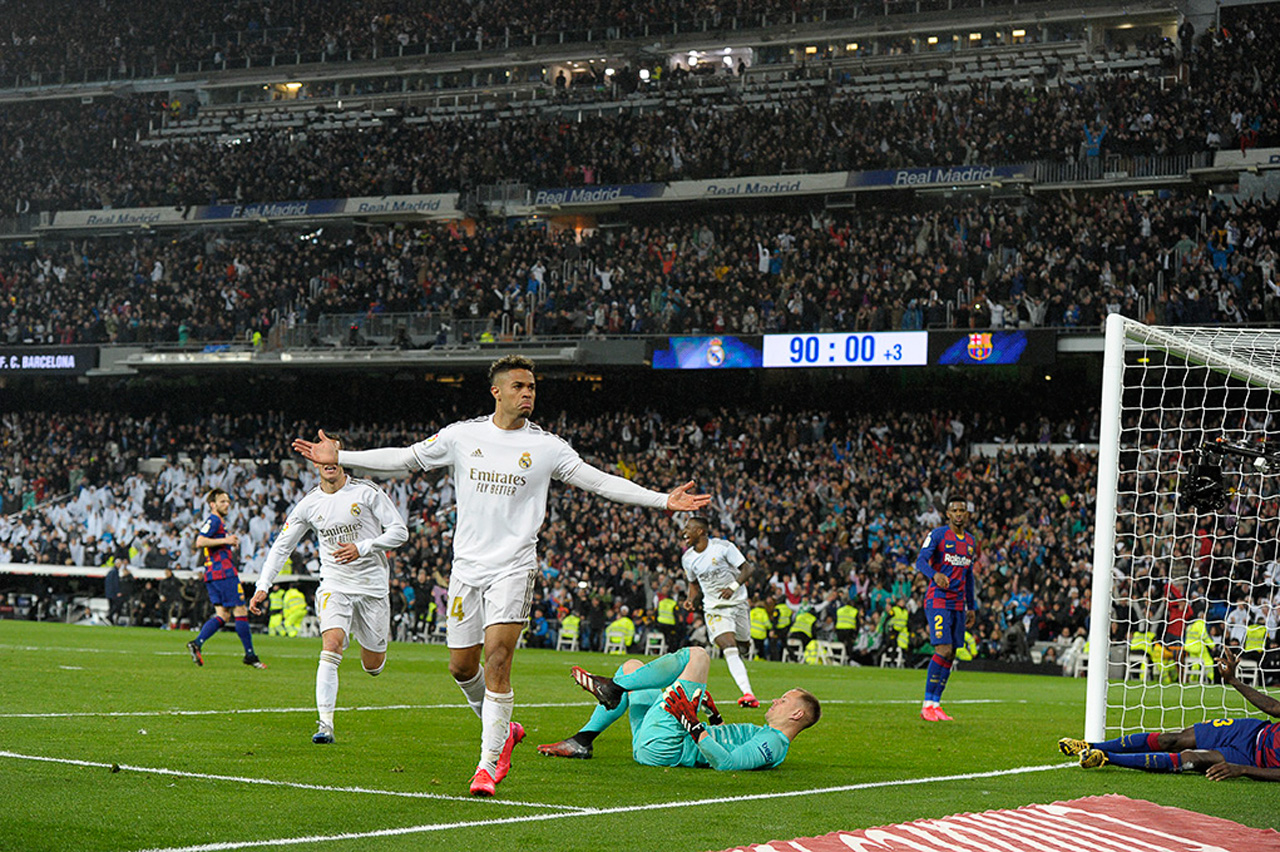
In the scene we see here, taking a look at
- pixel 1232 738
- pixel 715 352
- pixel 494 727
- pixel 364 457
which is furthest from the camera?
pixel 715 352

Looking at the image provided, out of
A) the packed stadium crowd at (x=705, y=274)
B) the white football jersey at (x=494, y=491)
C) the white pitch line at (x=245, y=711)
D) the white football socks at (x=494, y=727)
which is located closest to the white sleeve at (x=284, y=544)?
the white pitch line at (x=245, y=711)

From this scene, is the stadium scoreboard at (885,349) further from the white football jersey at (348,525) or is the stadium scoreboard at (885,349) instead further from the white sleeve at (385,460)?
the white sleeve at (385,460)

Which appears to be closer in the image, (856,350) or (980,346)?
(980,346)

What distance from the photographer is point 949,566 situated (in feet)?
46.6

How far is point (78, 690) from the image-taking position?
14.6 meters

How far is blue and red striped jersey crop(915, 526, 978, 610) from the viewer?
14.1m

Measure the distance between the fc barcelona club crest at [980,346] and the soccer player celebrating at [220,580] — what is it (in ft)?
63.1

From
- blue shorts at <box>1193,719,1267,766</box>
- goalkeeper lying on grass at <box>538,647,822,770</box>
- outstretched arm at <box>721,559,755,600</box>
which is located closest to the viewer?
goalkeeper lying on grass at <box>538,647,822,770</box>

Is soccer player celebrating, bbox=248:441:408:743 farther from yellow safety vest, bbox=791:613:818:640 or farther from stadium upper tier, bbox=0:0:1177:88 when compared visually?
stadium upper tier, bbox=0:0:1177:88

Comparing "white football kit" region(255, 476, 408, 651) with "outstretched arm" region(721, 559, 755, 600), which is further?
"outstretched arm" region(721, 559, 755, 600)

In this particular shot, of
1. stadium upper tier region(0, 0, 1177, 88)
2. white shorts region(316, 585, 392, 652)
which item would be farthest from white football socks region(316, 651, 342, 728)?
stadium upper tier region(0, 0, 1177, 88)

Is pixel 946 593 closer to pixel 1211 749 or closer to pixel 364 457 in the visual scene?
pixel 1211 749

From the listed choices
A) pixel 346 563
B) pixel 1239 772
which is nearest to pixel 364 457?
pixel 346 563

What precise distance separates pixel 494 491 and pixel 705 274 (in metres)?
31.4
